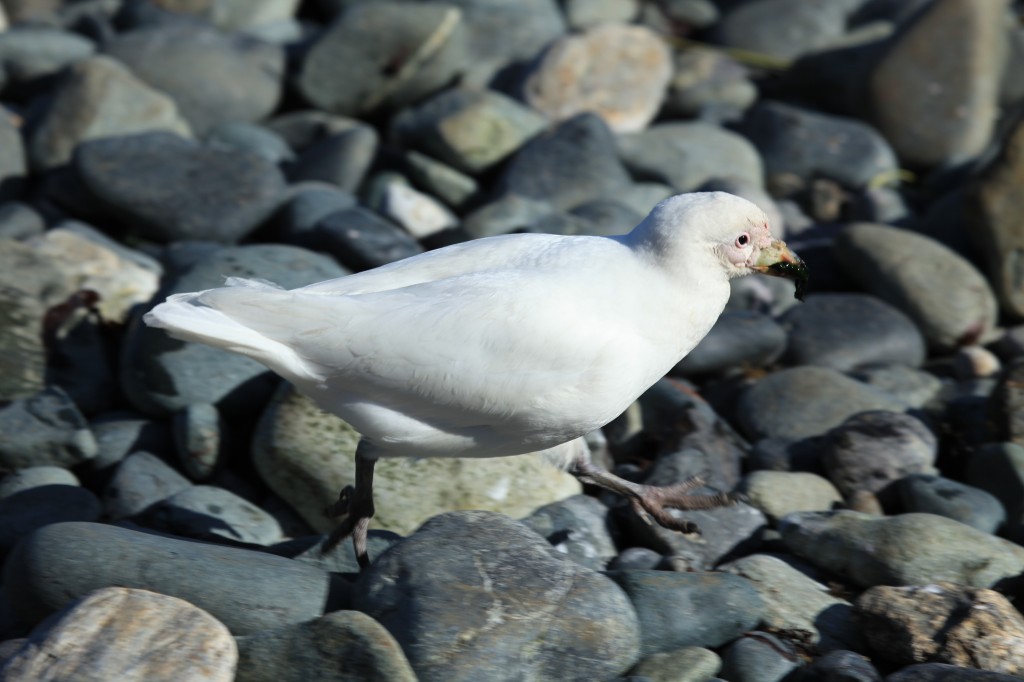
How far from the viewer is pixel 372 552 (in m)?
4.64

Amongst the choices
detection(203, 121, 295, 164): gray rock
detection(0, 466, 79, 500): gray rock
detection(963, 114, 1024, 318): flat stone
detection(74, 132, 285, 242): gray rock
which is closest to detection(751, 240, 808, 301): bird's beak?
detection(0, 466, 79, 500): gray rock

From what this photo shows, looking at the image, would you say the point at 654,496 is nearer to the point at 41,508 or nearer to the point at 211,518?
the point at 211,518

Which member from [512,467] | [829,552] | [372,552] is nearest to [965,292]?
[829,552]

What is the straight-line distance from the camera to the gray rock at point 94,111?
7.99 m

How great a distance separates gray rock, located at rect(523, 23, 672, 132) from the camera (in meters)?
9.12

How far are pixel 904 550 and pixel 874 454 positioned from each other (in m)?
0.86

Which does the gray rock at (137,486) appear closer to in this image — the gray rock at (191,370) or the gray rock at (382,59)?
the gray rock at (191,370)

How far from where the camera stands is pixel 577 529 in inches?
196

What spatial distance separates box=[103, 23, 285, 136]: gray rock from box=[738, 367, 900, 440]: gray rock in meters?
4.74

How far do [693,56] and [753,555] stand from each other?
6.38 metres

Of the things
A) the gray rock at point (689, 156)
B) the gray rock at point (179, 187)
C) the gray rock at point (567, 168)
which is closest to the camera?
the gray rock at point (179, 187)

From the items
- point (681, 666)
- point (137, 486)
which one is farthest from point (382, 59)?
point (681, 666)

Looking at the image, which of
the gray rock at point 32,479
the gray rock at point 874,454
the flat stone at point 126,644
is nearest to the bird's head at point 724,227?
the gray rock at point 874,454

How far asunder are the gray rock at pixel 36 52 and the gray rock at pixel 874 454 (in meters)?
6.43
